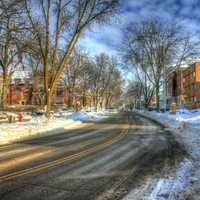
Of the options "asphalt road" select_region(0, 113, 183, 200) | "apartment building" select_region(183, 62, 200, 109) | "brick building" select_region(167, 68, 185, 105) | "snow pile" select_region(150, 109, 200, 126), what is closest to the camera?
"asphalt road" select_region(0, 113, 183, 200)

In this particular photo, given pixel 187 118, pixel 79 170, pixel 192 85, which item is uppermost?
pixel 192 85

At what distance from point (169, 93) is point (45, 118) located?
241 feet

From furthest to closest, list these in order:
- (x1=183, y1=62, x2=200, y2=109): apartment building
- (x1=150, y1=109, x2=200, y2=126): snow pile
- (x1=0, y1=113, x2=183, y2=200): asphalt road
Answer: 1. (x1=183, y1=62, x2=200, y2=109): apartment building
2. (x1=150, y1=109, x2=200, y2=126): snow pile
3. (x1=0, y1=113, x2=183, y2=200): asphalt road

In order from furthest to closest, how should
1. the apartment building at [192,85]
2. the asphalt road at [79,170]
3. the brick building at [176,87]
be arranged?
the brick building at [176,87] → the apartment building at [192,85] → the asphalt road at [79,170]

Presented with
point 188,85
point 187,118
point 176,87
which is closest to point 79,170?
point 187,118

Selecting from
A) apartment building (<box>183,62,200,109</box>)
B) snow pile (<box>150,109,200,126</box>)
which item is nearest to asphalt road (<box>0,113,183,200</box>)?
snow pile (<box>150,109,200,126</box>)

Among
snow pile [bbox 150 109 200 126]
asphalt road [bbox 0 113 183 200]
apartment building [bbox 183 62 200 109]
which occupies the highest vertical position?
apartment building [bbox 183 62 200 109]

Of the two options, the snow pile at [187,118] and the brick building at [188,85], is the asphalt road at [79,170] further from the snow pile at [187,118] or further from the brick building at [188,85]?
the brick building at [188,85]

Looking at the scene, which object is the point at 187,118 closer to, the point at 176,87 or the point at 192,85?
the point at 192,85

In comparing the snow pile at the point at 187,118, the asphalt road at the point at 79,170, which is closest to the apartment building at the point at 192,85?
the snow pile at the point at 187,118

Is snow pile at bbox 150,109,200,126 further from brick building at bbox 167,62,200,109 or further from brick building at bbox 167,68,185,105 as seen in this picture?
brick building at bbox 167,68,185,105

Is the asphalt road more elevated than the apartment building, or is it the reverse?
the apartment building

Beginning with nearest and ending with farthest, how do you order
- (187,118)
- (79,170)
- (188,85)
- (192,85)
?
A: (79,170) < (187,118) < (192,85) < (188,85)

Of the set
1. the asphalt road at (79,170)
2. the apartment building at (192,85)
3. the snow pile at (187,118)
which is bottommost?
the asphalt road at (79,170)
